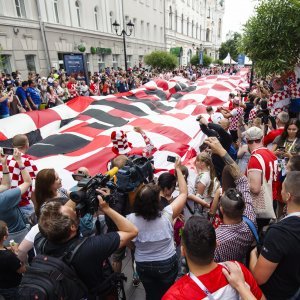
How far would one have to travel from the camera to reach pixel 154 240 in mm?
1947

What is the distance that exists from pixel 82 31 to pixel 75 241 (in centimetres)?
1768

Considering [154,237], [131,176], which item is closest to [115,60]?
[131,176]

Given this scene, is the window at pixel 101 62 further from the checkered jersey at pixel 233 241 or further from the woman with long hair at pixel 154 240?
the checkered jersey at pixel 233 241

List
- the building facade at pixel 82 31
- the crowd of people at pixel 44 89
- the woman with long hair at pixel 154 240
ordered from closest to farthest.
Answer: the woman with long hair at pixel 154 240 < the crowd of people at pixel 44 89 < the building facade at pixel 82 31

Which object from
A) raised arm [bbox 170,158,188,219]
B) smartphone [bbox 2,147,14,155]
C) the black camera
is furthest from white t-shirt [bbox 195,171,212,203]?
smartphone [bbox 2,147,14,155]

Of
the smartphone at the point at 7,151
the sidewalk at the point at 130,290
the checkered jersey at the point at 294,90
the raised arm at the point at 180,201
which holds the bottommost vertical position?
the sidewalk at the point at 130,290

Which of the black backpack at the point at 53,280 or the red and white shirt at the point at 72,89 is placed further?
the red and white shirt at the point at 72,89

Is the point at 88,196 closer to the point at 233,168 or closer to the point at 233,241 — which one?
the point at 233,241

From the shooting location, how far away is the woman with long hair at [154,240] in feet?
6.22

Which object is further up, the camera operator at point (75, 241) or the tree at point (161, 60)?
the tree at point (161, 60)

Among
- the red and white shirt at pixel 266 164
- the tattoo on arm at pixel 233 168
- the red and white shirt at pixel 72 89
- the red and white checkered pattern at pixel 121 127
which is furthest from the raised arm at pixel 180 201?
the red and white shirt at pixel 72 89

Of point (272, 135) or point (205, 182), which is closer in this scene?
point (205, 182)

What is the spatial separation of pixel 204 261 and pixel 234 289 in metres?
0.18

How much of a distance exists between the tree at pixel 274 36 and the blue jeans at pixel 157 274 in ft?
9.33
